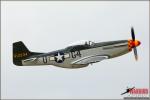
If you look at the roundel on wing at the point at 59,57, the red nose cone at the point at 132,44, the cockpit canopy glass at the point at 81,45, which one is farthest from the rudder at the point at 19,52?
the red nose cone at the point at 132,44

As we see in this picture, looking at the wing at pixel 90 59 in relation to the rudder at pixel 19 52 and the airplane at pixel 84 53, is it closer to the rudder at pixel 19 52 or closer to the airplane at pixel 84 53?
the airplane at pixel 84 53

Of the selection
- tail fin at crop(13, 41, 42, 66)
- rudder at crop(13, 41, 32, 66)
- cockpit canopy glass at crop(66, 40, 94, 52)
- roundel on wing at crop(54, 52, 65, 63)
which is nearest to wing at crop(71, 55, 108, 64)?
cockpit canopy glass at crop(66, 40, 94, 52)

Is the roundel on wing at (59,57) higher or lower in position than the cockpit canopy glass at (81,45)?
lower

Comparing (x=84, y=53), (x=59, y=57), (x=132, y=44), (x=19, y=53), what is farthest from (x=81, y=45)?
(x=19, y=53)

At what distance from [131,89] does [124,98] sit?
2.05m

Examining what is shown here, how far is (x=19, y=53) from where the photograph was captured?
126 ft

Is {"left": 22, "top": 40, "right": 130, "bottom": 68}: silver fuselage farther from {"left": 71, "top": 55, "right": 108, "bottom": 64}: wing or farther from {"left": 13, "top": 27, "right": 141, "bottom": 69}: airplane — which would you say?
{"left": 71, "top": 55, "right": 108, "bottom": 64}: wing

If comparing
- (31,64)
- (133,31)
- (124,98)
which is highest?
(133,31)

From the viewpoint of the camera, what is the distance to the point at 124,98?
31875 mm

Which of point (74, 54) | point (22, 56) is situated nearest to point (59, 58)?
point (74, 54)

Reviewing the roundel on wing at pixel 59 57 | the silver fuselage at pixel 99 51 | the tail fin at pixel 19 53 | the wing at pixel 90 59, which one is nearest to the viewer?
the wing at pixel 90 59

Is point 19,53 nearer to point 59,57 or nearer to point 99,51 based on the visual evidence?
point 59,57

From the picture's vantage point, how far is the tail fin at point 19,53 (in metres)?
38.0

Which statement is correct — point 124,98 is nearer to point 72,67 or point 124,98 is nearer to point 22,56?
point 72,67
